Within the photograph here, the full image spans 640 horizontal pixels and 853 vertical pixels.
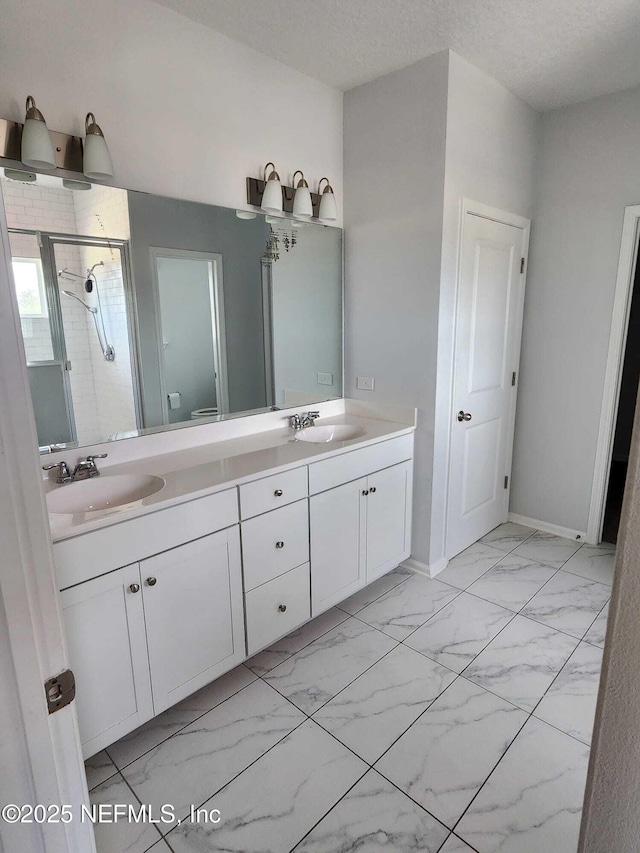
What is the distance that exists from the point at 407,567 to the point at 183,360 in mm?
1749

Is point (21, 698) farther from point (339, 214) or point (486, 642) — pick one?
point (339, 214)

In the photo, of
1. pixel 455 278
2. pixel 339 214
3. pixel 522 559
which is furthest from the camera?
pixel 522 559

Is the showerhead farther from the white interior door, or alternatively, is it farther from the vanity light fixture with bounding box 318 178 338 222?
the white interior door

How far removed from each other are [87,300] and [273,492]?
1.03m

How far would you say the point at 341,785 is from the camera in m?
1.56

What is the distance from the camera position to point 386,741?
1718 mm

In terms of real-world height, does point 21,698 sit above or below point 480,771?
above

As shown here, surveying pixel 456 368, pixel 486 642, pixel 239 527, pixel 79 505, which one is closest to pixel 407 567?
pixel 486 642

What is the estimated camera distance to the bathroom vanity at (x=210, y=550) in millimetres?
1501

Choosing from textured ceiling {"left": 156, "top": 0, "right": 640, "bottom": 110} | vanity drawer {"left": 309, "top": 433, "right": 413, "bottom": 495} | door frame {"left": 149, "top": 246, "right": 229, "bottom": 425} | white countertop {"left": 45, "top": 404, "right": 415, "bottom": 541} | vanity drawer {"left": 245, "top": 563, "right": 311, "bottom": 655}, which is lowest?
vanity drawer {"left": 245, "top": 563, "right": 311, "bottom": 655}

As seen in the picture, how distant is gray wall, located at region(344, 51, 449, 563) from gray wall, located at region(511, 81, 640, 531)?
1087 mm

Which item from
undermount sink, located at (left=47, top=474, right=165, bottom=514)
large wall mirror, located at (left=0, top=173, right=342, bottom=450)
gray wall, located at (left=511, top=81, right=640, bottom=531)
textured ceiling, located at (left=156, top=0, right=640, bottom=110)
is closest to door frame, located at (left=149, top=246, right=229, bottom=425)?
large wall mirror, located at (left=0, top=173, right=342, bottom=450)

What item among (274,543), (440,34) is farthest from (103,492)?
(440,34)

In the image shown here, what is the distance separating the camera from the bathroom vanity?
1.50 m
